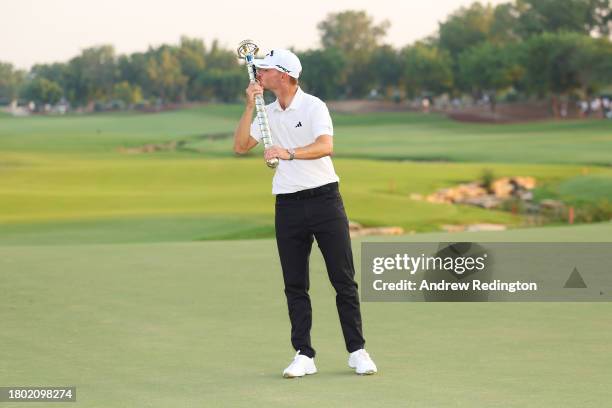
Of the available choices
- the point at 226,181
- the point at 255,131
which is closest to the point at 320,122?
the point at 255,131

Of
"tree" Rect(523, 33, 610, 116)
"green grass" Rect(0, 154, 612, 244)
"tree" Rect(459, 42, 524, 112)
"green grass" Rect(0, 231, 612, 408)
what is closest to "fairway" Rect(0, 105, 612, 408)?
"green grass" Rect(0, 231, 612, 408)

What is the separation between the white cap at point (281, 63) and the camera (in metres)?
8.41

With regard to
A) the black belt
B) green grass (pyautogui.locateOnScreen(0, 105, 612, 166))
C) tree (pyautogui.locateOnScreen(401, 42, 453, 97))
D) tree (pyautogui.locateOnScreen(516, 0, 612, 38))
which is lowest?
green grass (pyautogui.locateOnScreen(0, 105, 612, 166))

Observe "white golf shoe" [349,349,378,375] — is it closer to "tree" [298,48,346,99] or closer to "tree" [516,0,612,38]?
"tree" [516,0,612,38]

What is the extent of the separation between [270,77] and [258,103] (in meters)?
0.21

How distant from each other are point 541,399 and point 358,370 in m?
1.54

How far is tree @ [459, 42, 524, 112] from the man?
115141mm

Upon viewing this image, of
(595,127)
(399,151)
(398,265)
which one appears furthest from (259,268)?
(595,127)

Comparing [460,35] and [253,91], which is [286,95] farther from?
[460,35]

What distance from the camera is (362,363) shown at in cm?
842

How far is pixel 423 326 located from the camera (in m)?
10.8

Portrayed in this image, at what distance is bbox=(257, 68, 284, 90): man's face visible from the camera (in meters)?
8.44

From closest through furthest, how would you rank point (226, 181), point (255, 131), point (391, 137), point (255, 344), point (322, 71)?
1. point (255, 131)
2. point (255, 344)
3. point (226, 181)
4. point (391, 137)
5. point (322, 71)

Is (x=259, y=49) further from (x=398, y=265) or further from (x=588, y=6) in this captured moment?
(x=588, y=6)
